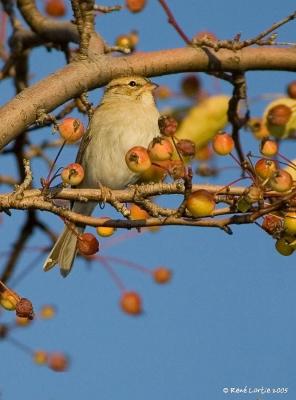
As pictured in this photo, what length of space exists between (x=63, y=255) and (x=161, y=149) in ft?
6.56

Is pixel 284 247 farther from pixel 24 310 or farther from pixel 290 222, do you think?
pixel 24 310

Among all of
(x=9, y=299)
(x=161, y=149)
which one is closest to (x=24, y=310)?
(x=9, y=299)

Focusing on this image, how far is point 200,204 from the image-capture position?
262 cm

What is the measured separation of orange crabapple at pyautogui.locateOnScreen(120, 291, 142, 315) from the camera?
228 inches

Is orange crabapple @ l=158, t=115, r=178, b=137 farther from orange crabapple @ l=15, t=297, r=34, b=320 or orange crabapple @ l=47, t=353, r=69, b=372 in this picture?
orange crabapple @ l=47, t=353, r=69, b=372

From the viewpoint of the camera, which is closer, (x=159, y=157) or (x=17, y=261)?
(x=159, y=157)

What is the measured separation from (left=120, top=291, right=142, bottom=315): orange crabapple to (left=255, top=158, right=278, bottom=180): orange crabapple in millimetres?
3147

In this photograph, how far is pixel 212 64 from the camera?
403cm

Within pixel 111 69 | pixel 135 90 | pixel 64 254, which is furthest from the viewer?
pixel 135 90

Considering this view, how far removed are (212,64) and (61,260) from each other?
1576 millimetres

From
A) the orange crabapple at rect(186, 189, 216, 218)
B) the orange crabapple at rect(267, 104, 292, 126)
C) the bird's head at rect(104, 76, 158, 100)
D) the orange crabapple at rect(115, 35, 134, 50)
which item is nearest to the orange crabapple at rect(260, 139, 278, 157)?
the orange crabapple at rect(186, 189, 216, 218)

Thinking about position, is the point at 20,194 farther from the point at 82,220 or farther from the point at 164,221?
the point at 164,221

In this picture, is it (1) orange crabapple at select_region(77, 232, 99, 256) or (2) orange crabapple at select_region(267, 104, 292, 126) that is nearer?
(1) orange crabapple at select_region(77, 232, 99, 256)

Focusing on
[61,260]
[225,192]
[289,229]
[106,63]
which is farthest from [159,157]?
[61,260]
